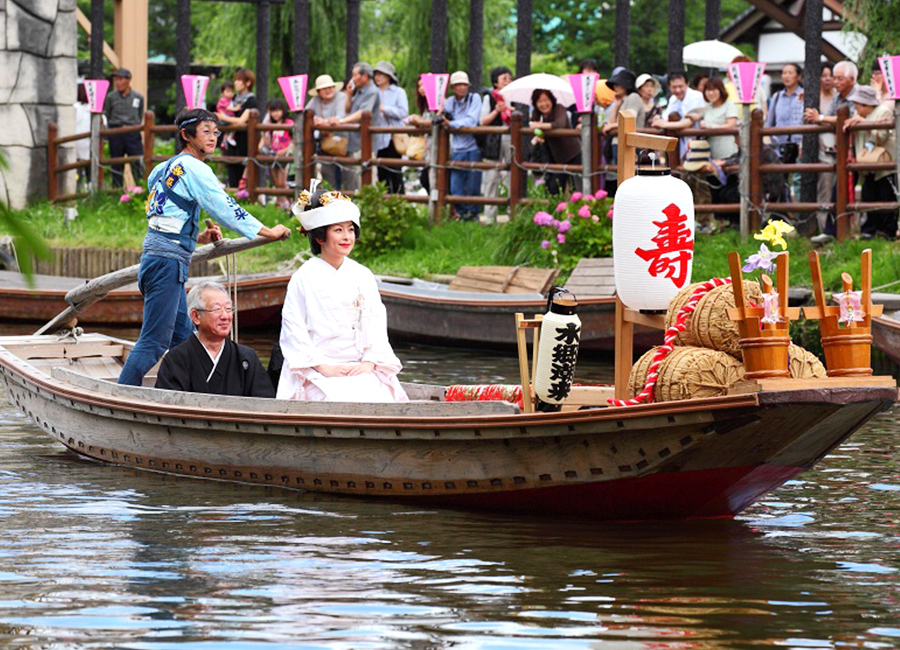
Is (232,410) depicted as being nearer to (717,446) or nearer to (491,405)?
(491,405)

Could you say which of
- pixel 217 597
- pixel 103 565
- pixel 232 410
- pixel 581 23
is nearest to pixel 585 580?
pixel 217 597

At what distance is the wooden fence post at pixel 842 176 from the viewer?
47.0 ft

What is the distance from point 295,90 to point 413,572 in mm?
12252

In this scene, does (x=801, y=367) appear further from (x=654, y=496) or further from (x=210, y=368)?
(x=210, y=368)

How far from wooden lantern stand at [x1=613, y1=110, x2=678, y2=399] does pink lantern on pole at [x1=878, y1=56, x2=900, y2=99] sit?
6788mm

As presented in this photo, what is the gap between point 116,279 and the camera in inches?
366

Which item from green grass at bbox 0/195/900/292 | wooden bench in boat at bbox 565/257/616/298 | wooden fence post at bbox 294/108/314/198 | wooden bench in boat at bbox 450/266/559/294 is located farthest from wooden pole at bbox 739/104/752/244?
wooden fence post at bbox 294/108/314/198

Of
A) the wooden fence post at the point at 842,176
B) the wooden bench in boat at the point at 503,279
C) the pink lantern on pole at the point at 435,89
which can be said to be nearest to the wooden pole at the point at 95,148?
the pink lantern on pole at the point at 435,89

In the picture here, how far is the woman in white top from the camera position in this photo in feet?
50.7

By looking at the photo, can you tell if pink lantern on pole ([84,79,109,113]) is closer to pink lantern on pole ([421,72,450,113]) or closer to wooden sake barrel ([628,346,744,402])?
pink lantern on pole ([421,72,450,113])

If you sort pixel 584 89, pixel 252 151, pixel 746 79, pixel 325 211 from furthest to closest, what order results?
pixel 252 151, pixel 584 89, pixel 746 79, pixel 325 211

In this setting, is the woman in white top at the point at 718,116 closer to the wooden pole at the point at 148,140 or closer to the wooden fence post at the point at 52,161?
the wooden pole at the point at 148,140

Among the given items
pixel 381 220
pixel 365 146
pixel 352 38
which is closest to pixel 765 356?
pixel 381 220

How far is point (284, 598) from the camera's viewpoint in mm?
5809
